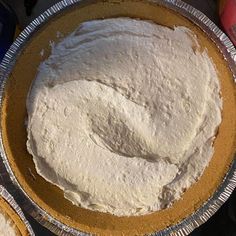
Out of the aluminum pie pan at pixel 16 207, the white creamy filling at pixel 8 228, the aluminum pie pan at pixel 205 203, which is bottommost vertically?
the white creamy filling at pixel 8 228

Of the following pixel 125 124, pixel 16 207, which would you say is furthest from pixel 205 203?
pixel 16 207

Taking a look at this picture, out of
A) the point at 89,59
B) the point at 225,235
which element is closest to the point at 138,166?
the point at 89,59

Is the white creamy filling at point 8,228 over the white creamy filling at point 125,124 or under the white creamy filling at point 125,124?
under

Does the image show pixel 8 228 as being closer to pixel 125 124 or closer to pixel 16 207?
pixel 16 207

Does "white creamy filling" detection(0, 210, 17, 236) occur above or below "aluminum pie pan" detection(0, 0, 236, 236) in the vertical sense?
below

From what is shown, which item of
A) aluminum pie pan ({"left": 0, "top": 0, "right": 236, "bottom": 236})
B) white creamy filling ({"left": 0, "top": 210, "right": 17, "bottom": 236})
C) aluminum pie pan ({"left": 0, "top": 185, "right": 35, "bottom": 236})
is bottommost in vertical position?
white creamy filling ({"left": 0, "top": 210, "right": 17, "bottom": 236})
